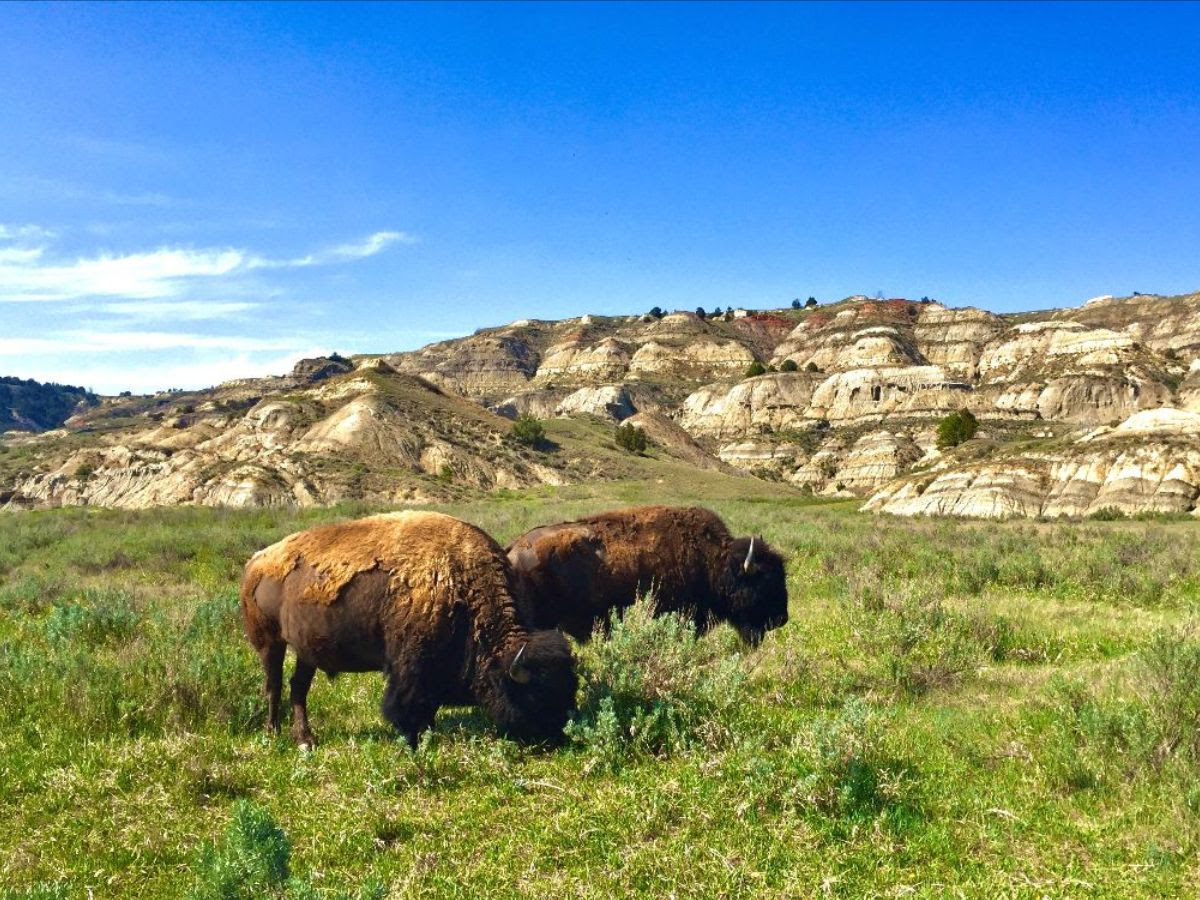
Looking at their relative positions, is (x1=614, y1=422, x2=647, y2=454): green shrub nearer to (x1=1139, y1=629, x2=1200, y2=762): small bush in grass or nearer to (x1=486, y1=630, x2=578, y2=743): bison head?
(x1=1139, y1=629, x2=1200, y2=762): small bush in grass

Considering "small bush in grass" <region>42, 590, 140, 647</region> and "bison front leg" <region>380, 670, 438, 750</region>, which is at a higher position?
"bison front leg" <region>380, 670, 438, 750</region>

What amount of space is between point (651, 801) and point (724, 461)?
271 ft

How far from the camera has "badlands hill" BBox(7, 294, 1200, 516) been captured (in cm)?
4347

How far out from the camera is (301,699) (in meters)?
7.07

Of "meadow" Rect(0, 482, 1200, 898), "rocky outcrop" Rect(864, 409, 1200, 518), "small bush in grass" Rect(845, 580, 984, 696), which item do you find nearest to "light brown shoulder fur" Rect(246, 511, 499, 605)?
"meadow" Rect(0, 482, 1200, 898)

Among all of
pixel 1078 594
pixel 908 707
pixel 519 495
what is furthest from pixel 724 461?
pixel 908 707

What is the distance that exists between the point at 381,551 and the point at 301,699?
1.74 meters

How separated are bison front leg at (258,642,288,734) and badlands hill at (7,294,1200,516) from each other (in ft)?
135

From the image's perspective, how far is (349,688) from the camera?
8484 mm

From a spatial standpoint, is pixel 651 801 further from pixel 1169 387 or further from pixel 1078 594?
pixel 1169 387

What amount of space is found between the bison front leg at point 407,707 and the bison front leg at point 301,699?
119cm

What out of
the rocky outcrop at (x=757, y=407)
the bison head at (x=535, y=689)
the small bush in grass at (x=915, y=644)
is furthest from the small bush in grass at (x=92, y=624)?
the rocky outcrop at (x=757, y=407)

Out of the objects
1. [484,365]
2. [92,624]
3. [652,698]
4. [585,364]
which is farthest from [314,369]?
[652,698]

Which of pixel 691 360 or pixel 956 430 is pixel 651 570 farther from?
pixel 691 360
